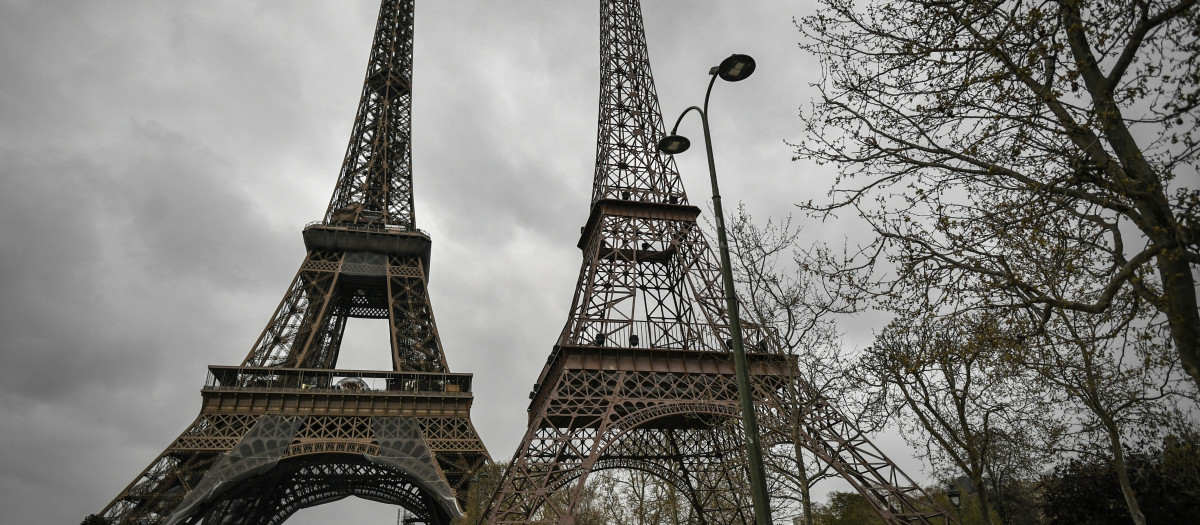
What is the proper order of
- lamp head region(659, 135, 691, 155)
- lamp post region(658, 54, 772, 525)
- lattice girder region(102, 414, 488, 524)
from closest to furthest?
lamp post region(658, 54, 772, 525) < lamp head region(659, 135, 691, 155) < lattice girder region(102, 414, 488, 524)

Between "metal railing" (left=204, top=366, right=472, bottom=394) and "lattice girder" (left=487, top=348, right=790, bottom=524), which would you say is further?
"metal railing" (left=204, top=366, right=472, bottom=394)

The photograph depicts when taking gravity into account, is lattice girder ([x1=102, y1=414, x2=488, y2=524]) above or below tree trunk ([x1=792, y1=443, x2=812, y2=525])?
above

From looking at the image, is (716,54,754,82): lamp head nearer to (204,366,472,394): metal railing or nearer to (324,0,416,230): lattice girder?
(204,366,472,394): metal railing

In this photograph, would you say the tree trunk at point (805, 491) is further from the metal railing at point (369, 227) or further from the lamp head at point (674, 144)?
the metal railing at point (369, 227)

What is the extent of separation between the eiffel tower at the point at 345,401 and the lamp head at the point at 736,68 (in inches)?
934

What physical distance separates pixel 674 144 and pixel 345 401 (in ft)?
87.3

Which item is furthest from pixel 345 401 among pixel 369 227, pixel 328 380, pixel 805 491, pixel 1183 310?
pixel 1183 310

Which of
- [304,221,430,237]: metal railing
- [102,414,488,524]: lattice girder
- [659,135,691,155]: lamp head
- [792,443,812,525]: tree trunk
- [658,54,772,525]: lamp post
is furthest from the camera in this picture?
[304,221,430,237]: metal railing

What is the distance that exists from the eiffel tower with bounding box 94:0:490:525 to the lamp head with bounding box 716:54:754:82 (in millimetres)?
23713

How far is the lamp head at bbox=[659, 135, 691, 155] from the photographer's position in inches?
470

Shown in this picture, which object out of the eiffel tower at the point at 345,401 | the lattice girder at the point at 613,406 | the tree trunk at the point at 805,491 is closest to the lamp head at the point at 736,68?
the tree trunk at the point at 805,491

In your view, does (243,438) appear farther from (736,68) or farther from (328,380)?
(736,68)

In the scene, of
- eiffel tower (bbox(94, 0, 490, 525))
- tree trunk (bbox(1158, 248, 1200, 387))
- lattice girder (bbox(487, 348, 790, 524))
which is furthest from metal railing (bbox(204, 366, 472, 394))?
tree trunk (bbox(1158, 248, 1200, 387))

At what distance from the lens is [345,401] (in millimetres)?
33250
